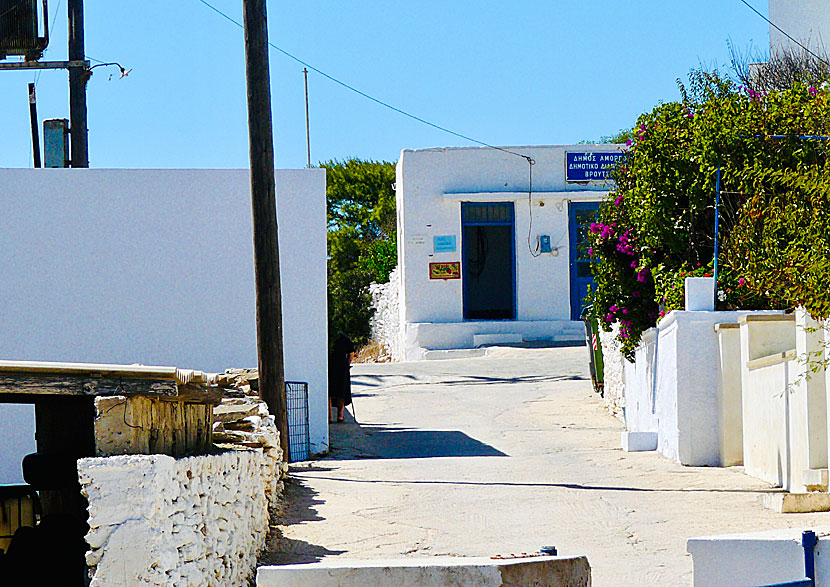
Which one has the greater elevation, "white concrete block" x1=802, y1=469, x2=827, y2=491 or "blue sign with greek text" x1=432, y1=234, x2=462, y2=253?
"blue sign with greek text" x1=432, y1=234, x2=462, y2=253

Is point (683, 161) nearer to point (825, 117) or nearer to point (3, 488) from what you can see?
point (825, 117)

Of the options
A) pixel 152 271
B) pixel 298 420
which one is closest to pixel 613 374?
pixel 298 420

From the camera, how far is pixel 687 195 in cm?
1450

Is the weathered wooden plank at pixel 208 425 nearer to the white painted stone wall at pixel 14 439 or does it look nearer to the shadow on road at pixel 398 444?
the shadow on road at pixel 398 444

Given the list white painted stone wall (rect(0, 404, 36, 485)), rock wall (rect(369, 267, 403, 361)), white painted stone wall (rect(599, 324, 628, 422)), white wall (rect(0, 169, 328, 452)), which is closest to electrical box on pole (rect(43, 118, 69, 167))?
white wall (rect(0, 169, 328, 452))

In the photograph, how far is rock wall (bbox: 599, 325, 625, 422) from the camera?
17953 millimetres

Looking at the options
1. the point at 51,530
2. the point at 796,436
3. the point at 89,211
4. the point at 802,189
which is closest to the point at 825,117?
the point at 802,189

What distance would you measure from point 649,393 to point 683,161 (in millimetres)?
3171

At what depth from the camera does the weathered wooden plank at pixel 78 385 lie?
569cm

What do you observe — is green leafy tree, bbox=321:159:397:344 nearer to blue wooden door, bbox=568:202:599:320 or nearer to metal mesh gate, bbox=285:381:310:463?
blue wooden door, bbox=568:202:599:320

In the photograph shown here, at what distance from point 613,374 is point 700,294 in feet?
20.8

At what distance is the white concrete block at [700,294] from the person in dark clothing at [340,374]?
21.3 feet

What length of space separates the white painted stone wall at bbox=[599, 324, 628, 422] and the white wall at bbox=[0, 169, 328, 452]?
17.4 ft

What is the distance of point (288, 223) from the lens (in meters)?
15.8
